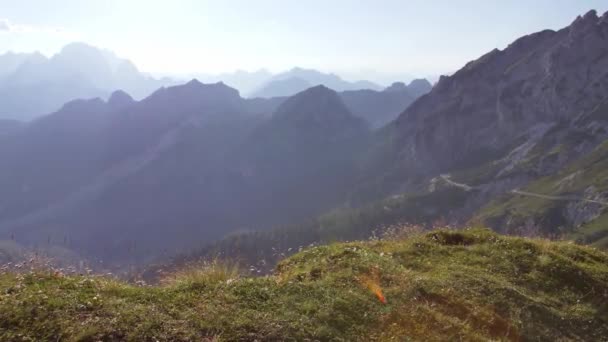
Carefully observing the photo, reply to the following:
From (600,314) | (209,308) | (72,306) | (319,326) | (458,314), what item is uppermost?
(72,306)

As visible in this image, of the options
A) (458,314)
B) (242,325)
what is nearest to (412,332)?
(458,314)

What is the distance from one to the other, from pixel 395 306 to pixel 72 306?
7.30m

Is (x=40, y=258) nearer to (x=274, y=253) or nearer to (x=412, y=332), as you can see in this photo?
(x=274, y=253)

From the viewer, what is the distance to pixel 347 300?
38.6 feet

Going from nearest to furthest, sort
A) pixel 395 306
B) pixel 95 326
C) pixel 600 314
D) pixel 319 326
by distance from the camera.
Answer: pixel 95 326
pixel 319 326
pixel 395 306
pixel 600 314

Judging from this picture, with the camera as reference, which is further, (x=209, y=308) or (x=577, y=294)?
(x=577, y=294)

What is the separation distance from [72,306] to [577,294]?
45.2ft

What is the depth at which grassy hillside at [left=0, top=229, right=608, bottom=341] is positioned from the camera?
9.62m

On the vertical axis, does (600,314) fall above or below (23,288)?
below

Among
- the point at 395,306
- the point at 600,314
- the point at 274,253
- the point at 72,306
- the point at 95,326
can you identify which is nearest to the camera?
the point at 95,326

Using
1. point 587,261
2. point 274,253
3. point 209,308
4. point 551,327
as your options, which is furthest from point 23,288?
point 587,261

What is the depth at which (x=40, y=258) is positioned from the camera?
12344 millimetres

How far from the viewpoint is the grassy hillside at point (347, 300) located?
9625 millimetres

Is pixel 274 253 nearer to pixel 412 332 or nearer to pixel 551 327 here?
pixel 412 332
